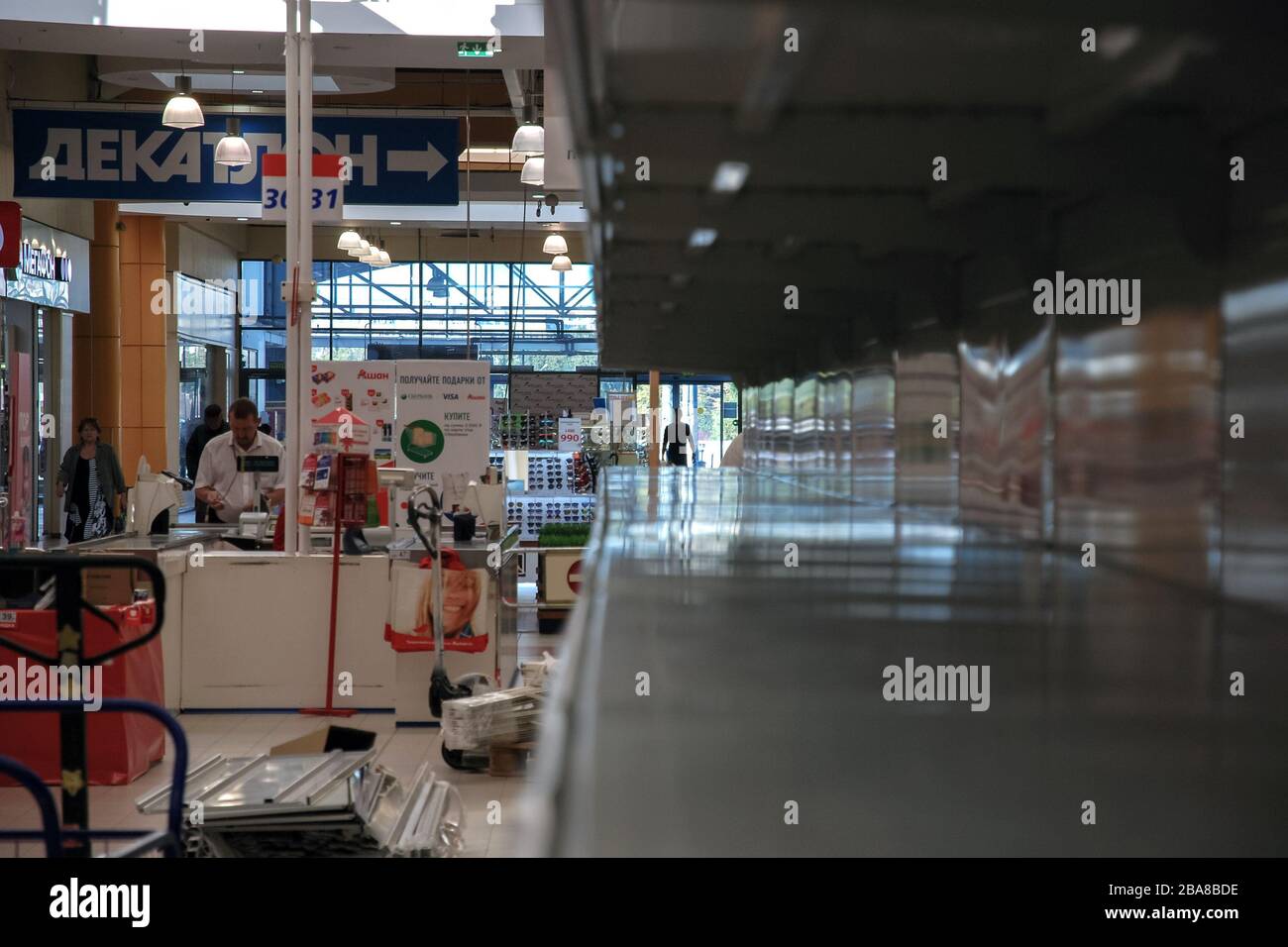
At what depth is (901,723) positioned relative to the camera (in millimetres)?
1568

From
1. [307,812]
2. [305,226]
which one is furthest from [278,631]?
[307,812]

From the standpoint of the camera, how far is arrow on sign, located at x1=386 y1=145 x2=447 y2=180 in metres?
10.9

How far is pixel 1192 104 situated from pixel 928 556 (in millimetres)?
1361

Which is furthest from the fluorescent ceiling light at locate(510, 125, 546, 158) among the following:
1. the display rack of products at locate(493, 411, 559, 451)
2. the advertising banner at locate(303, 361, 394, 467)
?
the display rack of products at locate(493, 411, 559, 451)

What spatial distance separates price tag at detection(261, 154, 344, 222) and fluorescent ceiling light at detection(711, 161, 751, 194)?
6.12 m

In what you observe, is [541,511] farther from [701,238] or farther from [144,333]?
[701,238]

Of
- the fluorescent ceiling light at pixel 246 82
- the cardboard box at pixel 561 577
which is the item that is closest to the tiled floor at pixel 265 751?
the cardboard box at pixel 561 577

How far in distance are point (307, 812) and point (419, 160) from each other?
779 cm

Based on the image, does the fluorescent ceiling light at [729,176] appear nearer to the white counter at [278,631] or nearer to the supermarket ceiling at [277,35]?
the white counter at [278,631]

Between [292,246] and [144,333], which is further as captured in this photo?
[144,333]

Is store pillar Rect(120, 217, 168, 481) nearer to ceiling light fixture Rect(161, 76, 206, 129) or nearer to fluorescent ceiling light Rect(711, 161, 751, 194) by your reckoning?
ceiling light fixture Rect(161, 76, 206, 129)

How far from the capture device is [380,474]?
754cm
